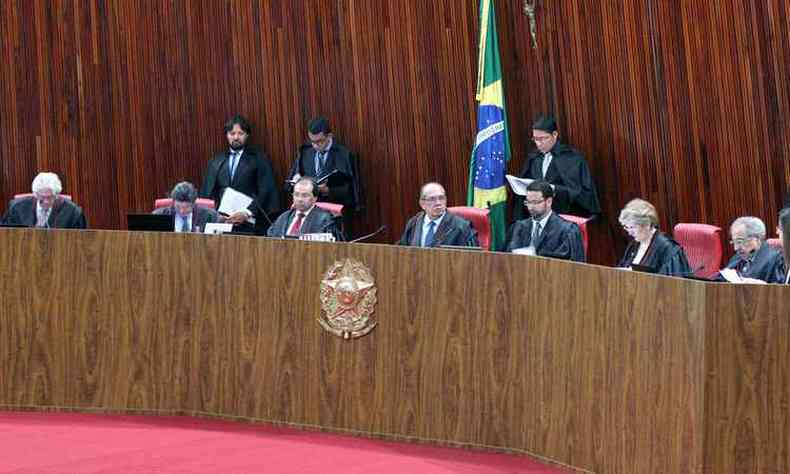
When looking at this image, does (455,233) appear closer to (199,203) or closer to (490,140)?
(490,140)

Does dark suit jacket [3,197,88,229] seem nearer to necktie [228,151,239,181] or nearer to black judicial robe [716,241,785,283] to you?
necktie [228,151,239,181]

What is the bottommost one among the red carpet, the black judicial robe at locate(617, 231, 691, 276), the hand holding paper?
the red carpet

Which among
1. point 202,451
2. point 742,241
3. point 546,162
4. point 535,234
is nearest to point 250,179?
point 546,162

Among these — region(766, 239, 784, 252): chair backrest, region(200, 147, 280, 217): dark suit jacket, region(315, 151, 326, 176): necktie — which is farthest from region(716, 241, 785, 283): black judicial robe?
region(200, 147, 280, 217): dark suit jacket

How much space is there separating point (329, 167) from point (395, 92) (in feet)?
2.08

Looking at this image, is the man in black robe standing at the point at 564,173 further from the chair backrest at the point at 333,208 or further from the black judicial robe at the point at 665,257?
the black judicial robe at the point at 665,257

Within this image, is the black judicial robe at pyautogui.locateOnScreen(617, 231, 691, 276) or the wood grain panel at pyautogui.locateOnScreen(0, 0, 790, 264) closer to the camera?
the black judicial robe at pyautogui.locateOnScreen(617, 231, 691, 276)

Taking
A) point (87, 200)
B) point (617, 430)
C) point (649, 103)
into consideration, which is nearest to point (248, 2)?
point (87, 200)

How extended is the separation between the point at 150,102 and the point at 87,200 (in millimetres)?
832

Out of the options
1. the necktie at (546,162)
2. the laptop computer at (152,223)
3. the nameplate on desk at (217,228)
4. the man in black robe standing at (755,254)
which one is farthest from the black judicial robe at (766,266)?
the nameplate on desk at (217,228)

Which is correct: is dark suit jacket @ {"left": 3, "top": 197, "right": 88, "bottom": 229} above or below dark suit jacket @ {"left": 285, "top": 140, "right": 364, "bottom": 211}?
below

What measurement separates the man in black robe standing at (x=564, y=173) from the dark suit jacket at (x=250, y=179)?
1924mm

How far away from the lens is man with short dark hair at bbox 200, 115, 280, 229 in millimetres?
9117

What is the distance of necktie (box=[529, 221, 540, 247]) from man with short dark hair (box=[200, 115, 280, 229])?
101 inches
